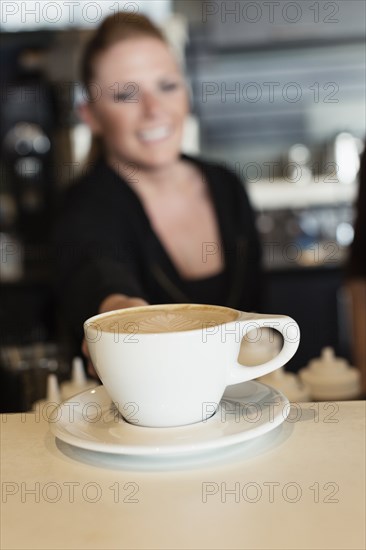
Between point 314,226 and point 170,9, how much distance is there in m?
1.27

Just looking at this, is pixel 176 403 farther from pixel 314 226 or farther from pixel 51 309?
pixel 314 226

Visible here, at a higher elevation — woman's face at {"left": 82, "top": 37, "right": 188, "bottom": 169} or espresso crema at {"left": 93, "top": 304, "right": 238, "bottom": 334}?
woman's face at {"left": 82, "top": 37, "right": 188, "bottom": 169}

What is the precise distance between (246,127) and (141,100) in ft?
6.22

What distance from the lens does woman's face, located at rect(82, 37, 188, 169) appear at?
1928 mm

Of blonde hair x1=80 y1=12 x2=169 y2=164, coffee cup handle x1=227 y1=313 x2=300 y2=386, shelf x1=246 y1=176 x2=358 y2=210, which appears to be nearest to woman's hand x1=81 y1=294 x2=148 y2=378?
coffee cup handle x1=227 y1=313 x2=300 y2=386

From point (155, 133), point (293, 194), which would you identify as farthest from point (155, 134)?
point (293, 194)

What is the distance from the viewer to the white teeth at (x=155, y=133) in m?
1.92

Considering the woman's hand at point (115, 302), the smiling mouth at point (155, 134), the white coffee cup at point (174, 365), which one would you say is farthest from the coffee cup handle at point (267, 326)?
the smiling mouth at point (155, 134)

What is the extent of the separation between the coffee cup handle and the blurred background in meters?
2.28

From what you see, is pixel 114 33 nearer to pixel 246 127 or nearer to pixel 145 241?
pixel 145 241

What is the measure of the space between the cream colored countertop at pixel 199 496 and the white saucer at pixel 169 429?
14mm

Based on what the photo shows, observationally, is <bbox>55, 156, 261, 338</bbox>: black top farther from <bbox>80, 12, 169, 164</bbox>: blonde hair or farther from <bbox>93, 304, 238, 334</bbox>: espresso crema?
<bbox>93, 304, 238, 334</bbox>: espresso crema

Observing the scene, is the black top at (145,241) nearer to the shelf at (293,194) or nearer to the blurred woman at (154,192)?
the blurred woman at (154,192)

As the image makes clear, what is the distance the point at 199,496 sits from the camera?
0.47m
